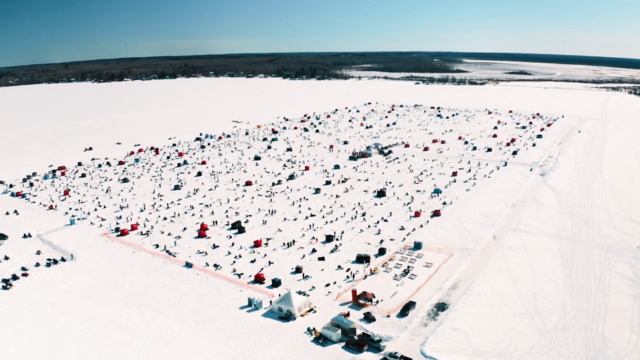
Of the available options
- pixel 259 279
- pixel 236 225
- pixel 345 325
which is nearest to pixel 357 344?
pixel 345 325

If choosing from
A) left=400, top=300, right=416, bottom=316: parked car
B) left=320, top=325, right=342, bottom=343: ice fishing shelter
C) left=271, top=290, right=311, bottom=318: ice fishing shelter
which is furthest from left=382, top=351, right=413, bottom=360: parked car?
left=271, top=290, right=311, bottom=318: ice fishing shelter

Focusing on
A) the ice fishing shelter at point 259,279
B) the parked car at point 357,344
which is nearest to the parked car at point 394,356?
the parked car at point 357,344

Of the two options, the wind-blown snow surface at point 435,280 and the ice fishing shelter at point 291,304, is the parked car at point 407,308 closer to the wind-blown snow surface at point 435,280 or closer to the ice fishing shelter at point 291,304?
the wind-blown snow surface at point 435,280

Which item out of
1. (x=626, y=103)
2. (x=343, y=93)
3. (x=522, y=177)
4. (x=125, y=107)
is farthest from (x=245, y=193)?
(x=626, y=103)

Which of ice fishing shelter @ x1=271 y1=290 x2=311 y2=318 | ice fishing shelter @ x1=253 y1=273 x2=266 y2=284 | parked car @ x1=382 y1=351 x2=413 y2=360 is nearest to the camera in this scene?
parked car @ x1=382 y1=351 x2=413 y2=360

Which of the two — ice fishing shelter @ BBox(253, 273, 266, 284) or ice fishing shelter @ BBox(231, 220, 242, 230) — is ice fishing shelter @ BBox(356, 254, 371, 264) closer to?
ice fishing shelter @ BBox(253, 273, 266, 284)

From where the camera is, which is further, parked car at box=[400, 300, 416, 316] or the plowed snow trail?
parked car at box=[400, 300, 416, 316]
